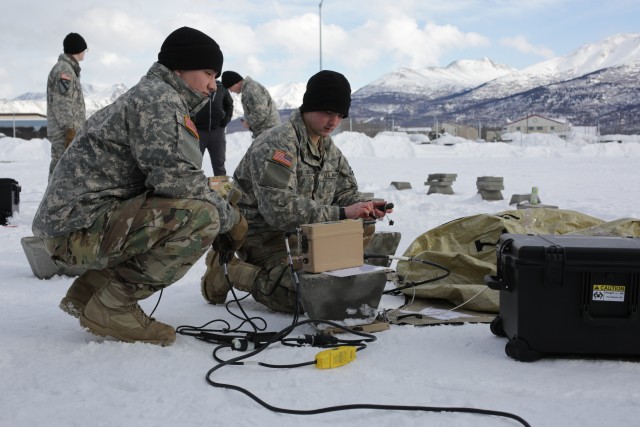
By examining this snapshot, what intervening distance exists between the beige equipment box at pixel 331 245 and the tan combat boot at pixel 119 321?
29.6 inches

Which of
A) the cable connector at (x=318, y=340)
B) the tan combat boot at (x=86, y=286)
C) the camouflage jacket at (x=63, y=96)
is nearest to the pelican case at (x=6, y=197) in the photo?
the camouflage jacket at (x=63, y=96)

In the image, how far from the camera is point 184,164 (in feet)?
8.82

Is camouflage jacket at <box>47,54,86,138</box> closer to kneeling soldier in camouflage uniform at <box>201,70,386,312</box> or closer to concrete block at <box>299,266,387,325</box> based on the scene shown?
kneeling soldier in camouflage uniform at <box>201,70,386,312</box>

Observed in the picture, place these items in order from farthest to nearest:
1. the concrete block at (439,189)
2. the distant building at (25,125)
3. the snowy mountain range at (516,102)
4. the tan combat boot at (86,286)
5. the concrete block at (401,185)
Answer: the snowy mountain range at (516,102) → the distant building at (25,125) → the concrete block at (401,185) → the concrete block at (439,189) → the tan combat boot at (86,286)

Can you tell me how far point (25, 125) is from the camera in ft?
153

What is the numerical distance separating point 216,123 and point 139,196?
204 inches

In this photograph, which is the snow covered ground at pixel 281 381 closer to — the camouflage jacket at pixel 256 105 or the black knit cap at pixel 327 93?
the black knit cap at pixel 327 93

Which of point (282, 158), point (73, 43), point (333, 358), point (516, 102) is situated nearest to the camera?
point (333, 358)

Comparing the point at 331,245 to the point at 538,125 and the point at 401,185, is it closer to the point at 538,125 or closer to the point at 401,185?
the point at 401,185

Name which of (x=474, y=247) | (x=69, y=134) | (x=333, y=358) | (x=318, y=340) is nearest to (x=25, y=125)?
(x=69, y=134)

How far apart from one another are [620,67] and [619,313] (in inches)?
7570

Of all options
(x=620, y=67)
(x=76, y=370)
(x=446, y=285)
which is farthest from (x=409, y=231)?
(x=620, y=67)

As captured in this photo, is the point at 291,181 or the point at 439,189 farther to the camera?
the point at 439,189

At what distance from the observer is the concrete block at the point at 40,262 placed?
4.34 metres
